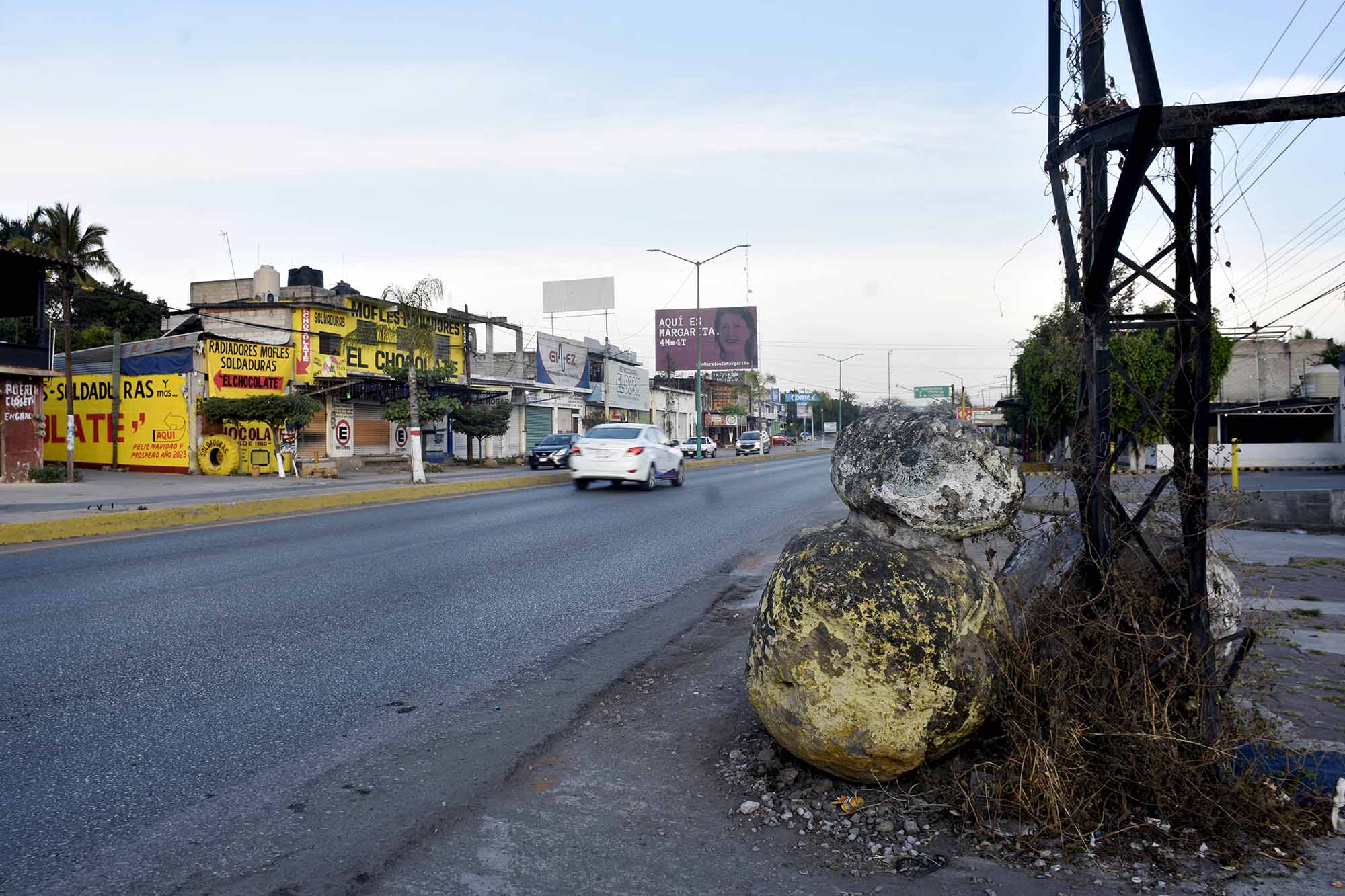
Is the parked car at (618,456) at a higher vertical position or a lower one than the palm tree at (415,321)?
lower

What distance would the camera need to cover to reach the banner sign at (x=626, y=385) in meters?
61.7

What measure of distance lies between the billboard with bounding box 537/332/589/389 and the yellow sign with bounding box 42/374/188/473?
68.8ft

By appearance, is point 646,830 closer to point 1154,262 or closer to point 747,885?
point 747,885

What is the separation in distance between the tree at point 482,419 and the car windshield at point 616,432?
55.0ft

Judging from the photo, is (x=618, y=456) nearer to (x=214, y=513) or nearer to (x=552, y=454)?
(x=214, y=513)

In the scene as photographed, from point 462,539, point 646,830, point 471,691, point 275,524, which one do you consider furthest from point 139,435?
point 646,830

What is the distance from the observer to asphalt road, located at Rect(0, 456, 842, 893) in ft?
10.6

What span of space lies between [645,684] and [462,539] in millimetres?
7001

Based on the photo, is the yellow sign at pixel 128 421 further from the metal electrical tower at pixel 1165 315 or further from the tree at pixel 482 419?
the metal electrical tower at pixel 1165 315

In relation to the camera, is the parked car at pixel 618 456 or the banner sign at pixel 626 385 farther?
the banner sign at pixel 626 385

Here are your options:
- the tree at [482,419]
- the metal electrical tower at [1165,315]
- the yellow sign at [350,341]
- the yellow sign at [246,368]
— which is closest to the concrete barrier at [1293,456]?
the tree at [482,419]

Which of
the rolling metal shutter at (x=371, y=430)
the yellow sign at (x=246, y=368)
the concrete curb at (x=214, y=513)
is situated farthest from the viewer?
the rolling metal shutter at (x=371, y=430)

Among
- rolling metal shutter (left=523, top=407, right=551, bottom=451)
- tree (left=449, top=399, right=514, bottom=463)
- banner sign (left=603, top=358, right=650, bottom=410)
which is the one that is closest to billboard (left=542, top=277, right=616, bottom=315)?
banner sign (left=603, top=358, right=650, bottom=410)

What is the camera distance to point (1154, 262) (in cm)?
380
